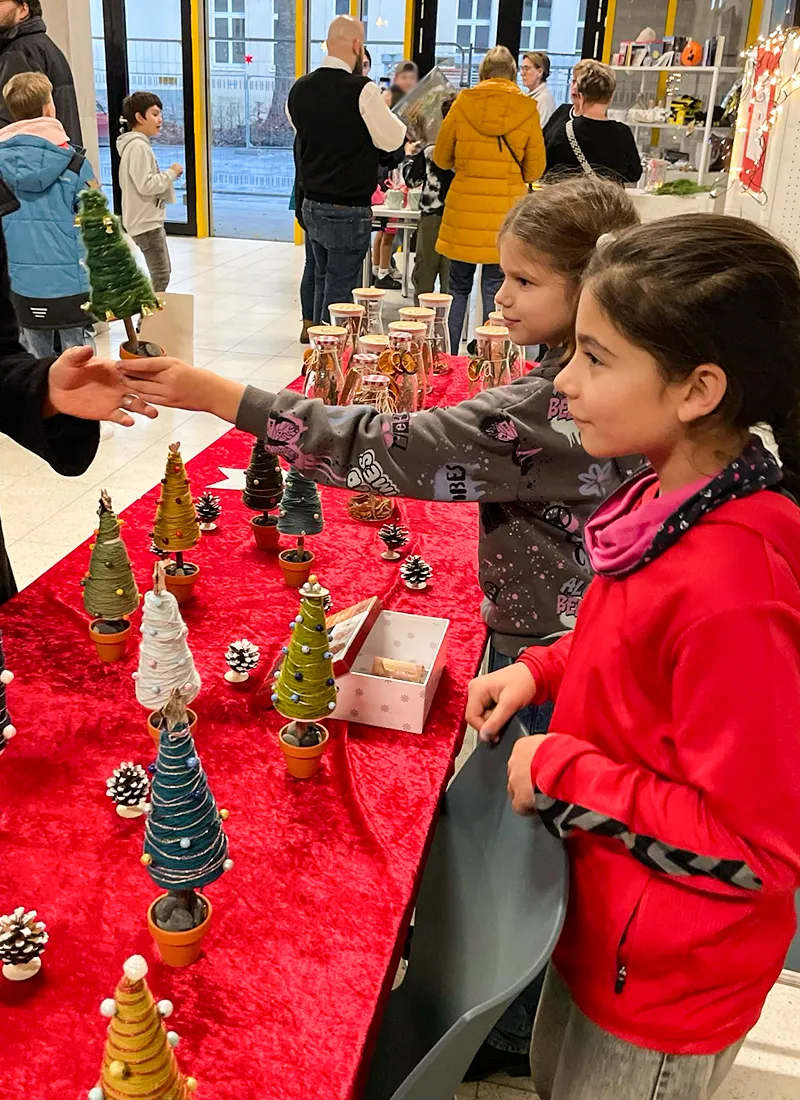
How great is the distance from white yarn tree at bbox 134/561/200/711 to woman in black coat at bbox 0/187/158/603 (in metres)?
0.39

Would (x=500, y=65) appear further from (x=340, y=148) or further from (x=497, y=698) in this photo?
(x=497, y=698)

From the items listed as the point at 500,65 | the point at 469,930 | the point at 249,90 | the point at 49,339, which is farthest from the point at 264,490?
the point at 249,90

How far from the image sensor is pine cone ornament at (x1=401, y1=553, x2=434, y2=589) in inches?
74.2

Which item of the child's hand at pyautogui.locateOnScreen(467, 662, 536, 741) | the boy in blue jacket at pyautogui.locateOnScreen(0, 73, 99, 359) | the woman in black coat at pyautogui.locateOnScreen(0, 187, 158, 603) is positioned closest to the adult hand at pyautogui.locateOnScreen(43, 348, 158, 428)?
the woman in black coat at pyautogui.locateOnScreen(0, 187, 158, 603)

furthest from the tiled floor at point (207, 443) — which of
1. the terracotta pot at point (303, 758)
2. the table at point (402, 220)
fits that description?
the terracotta pot at point (303, 758)

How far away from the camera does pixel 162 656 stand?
1303 mm

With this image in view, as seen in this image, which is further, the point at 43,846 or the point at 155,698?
the point at 155,698

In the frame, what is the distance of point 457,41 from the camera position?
1048 cm

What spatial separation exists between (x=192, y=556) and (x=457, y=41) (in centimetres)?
1027

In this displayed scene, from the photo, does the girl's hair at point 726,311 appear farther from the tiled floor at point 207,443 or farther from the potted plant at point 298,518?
the tiled floor at point 207,443

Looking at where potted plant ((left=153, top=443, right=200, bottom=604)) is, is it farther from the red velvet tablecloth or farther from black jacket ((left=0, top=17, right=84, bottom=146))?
black jacket ((left=0, top=17, right=84, bottom=146))

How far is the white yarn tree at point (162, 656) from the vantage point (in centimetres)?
127

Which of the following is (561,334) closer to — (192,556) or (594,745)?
(594,745)

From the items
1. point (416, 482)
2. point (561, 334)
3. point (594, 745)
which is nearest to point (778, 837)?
point (594, 745)
